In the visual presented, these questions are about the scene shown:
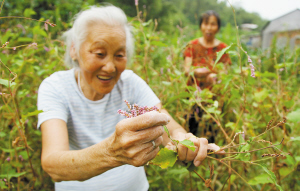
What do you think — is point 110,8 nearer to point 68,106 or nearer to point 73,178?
point 68,106

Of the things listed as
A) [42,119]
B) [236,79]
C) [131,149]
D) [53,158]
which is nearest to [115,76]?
[42,119]

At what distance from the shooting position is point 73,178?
2.53 ft

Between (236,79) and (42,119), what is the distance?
3.79 feet

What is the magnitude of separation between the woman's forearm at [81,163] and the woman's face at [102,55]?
43 cm


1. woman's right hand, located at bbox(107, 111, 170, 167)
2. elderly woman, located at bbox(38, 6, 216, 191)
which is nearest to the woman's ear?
elderly woman, located at bbox(38, 6, 216, 191)

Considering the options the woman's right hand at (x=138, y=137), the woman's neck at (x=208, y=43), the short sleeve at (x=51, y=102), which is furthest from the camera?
the woman's neck at (x=208, y=43)

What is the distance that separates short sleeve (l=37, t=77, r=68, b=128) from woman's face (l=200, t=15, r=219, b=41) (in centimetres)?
180

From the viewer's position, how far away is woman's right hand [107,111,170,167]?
1.83ft

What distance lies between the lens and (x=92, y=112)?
46.3 inches

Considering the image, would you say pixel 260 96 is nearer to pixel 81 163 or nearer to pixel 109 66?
pixel 109 66

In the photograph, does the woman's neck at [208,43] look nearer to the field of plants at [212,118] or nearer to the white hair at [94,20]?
the field of plants at [212,118]

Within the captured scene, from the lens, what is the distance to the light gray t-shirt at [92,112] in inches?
41.9

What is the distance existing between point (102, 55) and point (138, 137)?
0.61 m

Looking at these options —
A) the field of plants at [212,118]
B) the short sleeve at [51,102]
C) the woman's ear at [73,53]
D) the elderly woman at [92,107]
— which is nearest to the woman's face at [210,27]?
the field of plants at [212,118]
